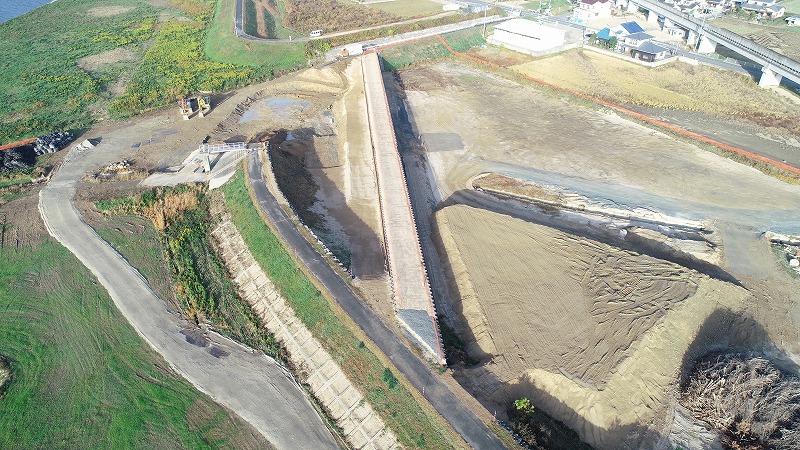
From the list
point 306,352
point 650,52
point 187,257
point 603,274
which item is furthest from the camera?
point 650,52

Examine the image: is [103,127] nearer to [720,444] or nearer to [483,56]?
[483,56]

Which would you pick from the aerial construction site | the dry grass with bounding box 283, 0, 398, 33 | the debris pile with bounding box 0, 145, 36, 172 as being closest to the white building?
the aerial construction site

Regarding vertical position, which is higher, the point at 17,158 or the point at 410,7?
the point at 410,7

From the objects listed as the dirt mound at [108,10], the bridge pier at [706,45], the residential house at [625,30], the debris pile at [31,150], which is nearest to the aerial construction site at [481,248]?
the debris pile at [31,150]

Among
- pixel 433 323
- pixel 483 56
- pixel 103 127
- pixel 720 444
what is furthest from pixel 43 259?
pixel 483 56

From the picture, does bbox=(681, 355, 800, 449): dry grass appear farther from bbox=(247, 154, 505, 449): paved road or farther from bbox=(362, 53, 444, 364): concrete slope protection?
bbox=(362, 53, 444, 364): concrete slope protection

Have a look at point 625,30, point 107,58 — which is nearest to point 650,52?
point 625,30

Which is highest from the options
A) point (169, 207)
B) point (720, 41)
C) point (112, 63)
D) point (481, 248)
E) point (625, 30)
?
point (112, 63)

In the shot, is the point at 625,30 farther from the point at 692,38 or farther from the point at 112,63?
the point at 112,63

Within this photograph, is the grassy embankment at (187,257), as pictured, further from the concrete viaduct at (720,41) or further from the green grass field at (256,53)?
the concrete viaduct at (720,41)
